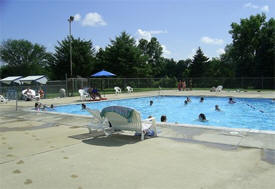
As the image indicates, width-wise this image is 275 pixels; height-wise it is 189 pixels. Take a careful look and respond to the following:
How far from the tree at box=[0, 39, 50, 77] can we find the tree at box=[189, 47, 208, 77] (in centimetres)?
3778

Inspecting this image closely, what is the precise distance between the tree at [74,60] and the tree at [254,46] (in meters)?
25.2

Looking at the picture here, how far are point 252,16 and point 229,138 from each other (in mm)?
44094

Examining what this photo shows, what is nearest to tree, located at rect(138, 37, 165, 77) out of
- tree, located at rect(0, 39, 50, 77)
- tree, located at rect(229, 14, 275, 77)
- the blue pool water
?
tree, located at rect(229, 14, 275, 77)

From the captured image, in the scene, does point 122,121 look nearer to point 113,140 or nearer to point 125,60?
point 113,140

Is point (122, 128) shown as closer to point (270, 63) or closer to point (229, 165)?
point (229, 165)

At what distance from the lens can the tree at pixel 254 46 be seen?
3800 centimetres

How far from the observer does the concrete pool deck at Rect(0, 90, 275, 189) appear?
3684 millimetres

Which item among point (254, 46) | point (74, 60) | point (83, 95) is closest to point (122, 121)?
point (83, 95)

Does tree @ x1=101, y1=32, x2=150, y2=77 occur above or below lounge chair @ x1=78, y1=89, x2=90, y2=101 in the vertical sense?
above

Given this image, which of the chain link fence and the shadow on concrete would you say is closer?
the shadow on concrete

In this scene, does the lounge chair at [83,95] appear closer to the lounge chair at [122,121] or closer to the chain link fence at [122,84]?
the chain link fence at [122,84]

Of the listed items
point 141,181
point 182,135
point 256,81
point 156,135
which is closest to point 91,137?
point 156,135

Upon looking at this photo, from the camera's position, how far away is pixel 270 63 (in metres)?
37.4

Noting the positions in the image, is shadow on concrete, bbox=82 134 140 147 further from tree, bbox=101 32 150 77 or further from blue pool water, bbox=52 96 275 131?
tree, bbox=101 32 150 77
